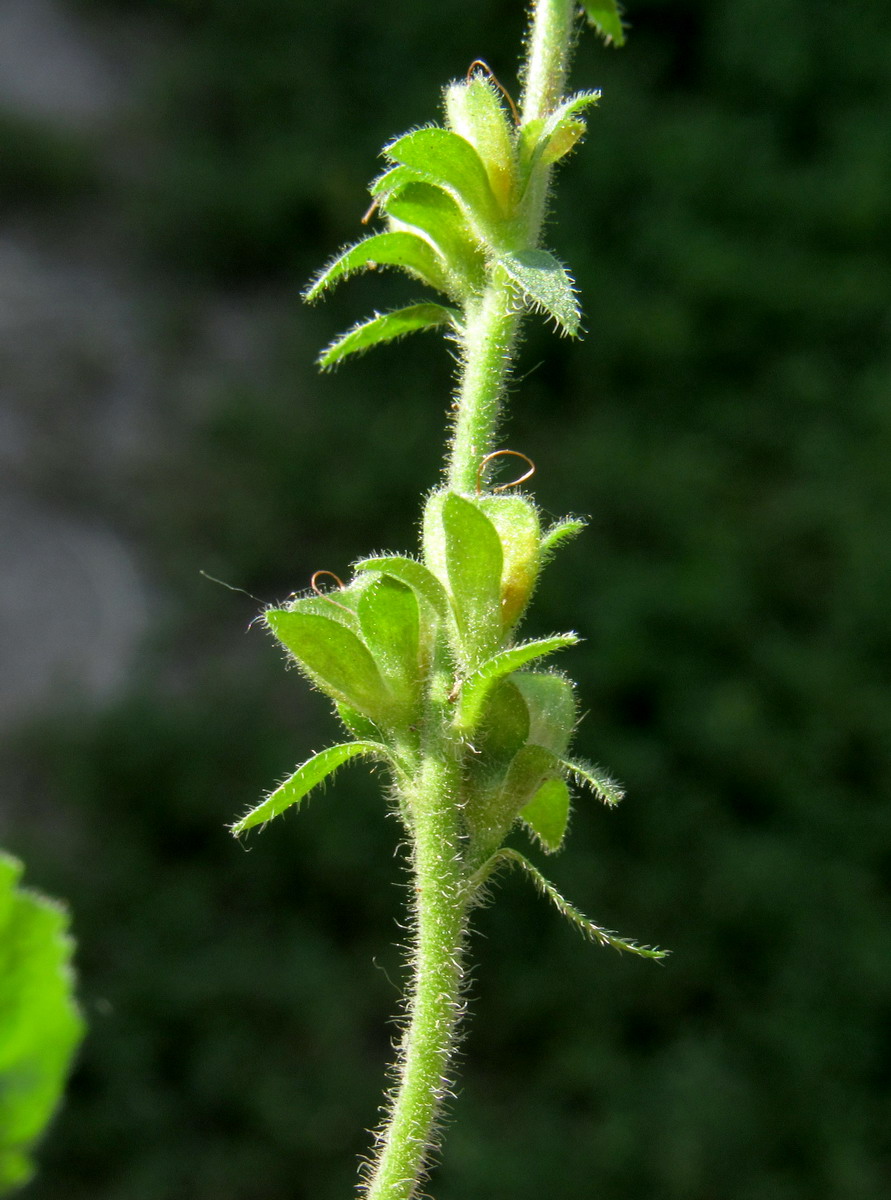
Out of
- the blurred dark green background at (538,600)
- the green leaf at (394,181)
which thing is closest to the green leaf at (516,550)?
the green leaf at (394,181)

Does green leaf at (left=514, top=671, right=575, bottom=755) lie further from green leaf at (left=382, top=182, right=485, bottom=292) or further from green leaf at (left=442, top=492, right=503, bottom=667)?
green leaf at (left=382, top=182, right=485, bottom=292)

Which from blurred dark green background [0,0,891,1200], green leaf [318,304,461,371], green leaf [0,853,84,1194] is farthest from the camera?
blurred dark green background [0,0,891,1200]

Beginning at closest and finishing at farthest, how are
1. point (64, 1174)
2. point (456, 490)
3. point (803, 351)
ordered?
point (456, 490)
point (64, 1174)
point (803, 351)

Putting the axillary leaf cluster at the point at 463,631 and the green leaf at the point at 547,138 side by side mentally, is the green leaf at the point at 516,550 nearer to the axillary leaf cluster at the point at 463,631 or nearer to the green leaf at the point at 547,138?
the axillary leaf cluster at the point at 463,631

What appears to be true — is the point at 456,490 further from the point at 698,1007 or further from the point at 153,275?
the point at 153,275

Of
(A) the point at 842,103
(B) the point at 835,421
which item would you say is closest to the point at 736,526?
(B) the point at 835,421

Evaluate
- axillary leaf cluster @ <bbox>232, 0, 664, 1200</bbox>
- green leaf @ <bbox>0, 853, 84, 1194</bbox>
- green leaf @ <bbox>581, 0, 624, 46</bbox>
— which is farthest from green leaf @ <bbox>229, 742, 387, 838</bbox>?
green leaf @ <bbox>581, 0, 624, 46</bbox>
